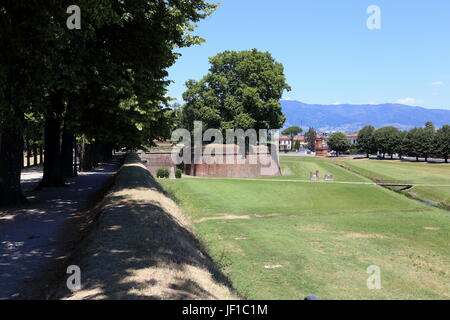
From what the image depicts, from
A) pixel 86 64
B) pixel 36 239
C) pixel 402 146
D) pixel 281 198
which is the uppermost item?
pixel 86 64

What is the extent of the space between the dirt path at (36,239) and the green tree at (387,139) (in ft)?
380

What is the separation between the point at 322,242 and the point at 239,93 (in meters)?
44.6

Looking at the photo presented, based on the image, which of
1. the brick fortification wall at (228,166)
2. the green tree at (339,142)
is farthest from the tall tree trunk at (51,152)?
the green tree at (339,142)

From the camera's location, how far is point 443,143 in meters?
98.0

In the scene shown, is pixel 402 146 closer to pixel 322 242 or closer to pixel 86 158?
pixel 86 158

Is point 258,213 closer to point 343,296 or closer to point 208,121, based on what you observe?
point 343,296

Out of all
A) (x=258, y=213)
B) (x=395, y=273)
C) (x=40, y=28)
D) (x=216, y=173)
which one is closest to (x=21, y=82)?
(x=40, y=28)

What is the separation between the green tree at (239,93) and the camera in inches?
2345

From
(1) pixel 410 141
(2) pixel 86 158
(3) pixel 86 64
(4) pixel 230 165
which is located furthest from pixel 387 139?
(3) pixel 86 64

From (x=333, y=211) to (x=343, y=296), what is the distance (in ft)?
57.6

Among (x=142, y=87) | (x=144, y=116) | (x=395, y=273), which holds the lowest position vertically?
(x=395, y=273)

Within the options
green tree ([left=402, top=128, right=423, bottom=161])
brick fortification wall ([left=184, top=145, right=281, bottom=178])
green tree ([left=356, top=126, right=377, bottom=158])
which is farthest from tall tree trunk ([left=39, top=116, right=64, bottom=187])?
green tree ([left=356, top=126, right=377, bottom=158])

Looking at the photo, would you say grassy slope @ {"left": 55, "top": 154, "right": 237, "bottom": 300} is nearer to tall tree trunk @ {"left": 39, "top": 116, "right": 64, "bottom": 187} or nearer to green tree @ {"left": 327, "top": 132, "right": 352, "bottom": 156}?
tall tree trunk @ {"left": 39, "top": 116, "right": 64, "bottom": 187}
